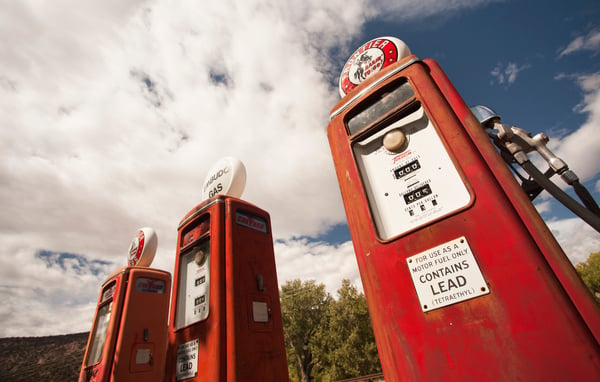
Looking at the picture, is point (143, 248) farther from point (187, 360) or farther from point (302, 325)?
point (302, 325)

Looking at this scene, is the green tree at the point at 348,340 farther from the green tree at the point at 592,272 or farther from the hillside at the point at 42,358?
the green tree at the point at 592,272

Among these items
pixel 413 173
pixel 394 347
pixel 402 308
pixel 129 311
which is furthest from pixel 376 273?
pixel 129 311

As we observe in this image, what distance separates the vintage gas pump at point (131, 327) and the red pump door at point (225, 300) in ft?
5.72

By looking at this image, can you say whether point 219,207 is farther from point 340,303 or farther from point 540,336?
point 340,303

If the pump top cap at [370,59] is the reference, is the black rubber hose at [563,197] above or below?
below

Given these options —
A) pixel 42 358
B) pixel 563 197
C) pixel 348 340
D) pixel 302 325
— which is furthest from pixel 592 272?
pixel 42 358

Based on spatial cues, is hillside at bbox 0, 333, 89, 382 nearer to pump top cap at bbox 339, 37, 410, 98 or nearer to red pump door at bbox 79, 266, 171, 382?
red pump door at bbox 79, 266, 171, 382

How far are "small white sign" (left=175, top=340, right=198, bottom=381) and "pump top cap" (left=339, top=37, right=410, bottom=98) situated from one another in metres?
2.61

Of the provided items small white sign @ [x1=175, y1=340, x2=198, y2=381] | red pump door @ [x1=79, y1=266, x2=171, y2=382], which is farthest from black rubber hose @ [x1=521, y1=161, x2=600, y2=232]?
red pump door @ [x1=79, y1=266, x2=171, y2=382]

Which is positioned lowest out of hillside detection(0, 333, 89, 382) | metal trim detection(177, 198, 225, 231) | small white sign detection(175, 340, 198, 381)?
small white sign detection(175, 340, 198, 381)

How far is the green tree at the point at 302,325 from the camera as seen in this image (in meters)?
27.1

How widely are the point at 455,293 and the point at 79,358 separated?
3919 cm

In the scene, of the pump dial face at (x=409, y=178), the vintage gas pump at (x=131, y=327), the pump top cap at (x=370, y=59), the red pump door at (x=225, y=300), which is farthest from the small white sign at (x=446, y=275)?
the vintage gas pump at (x=131, y=327)

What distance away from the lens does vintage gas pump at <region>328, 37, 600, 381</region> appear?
997mm
